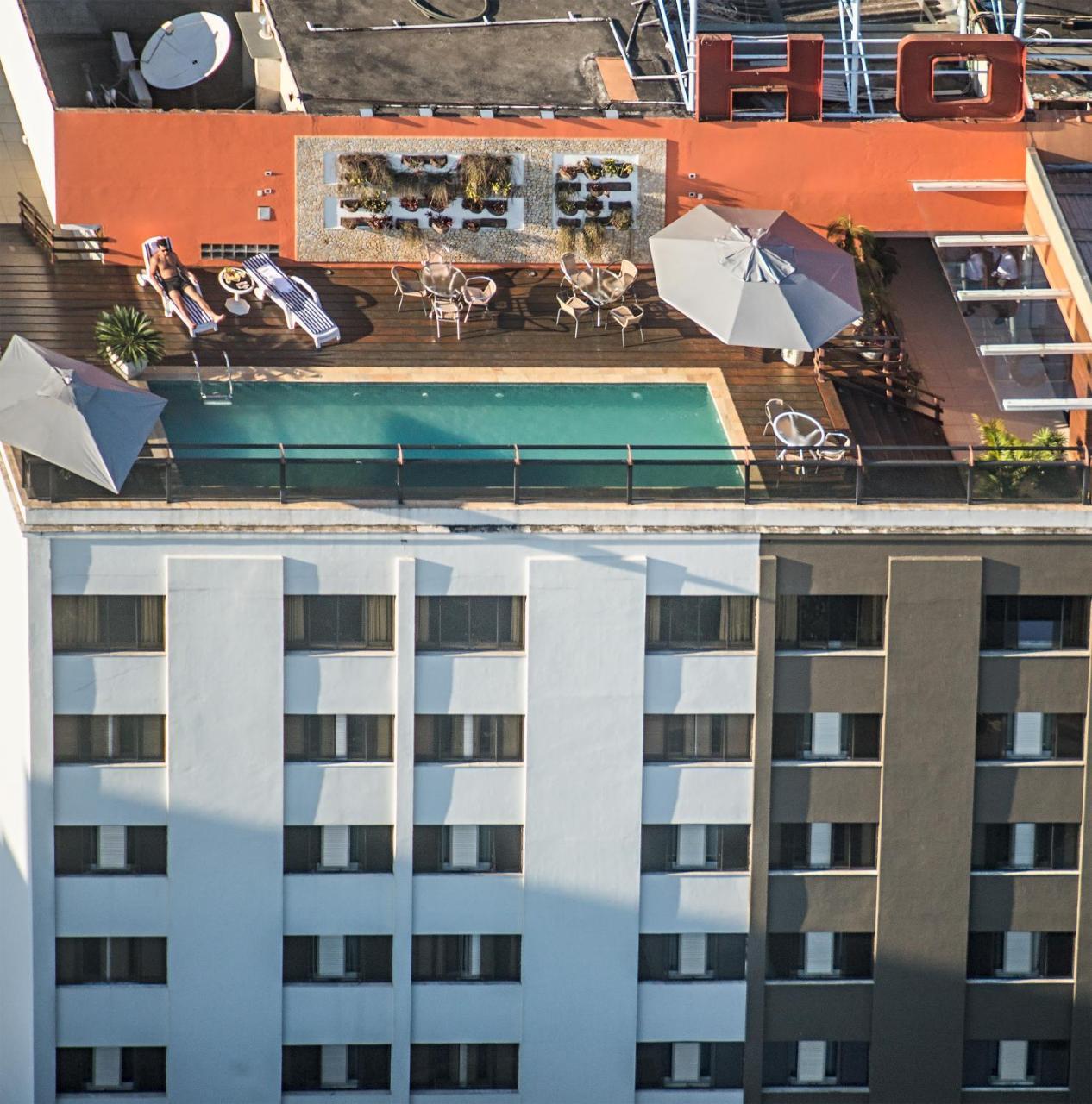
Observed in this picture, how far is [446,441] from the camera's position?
59.5 m

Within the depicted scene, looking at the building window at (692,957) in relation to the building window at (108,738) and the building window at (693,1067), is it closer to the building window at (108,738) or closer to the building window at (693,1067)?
the building window at (693,1067)

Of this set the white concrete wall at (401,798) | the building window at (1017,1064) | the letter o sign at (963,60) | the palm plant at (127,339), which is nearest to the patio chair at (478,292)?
the palm plant at (127,339)

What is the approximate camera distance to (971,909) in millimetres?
60438

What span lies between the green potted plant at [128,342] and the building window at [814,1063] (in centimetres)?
2035

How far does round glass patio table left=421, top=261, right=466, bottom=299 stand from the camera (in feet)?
207

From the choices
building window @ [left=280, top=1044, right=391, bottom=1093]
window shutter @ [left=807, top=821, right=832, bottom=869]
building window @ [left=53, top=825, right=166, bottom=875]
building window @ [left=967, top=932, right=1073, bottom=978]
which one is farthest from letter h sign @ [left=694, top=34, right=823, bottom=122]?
building window @ [left=280, top=1044, right=391, bottom=1093]

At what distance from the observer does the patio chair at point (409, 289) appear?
209 feet

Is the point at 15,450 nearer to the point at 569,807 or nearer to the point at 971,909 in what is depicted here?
the point at 569,807

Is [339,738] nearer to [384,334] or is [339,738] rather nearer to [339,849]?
[339,849]

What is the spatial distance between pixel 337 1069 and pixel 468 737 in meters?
8.19

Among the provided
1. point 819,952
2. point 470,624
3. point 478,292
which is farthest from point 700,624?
point 478,292

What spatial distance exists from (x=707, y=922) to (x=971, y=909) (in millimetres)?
5764

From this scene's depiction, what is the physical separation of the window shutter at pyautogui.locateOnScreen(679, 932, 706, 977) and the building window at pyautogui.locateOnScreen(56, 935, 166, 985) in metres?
11.2

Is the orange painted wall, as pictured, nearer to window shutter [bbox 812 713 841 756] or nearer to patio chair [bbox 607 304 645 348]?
patio chair [bbox 607 304 645 348]
